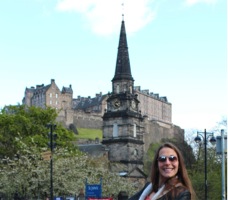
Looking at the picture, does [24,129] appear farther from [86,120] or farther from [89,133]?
[86,120]

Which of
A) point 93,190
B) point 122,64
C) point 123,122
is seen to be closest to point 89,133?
point 122,64

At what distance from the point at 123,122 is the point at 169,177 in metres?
81.5

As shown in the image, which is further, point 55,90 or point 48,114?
point 55,90

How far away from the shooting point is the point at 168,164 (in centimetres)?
424

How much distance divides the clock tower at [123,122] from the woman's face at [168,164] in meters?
80.0

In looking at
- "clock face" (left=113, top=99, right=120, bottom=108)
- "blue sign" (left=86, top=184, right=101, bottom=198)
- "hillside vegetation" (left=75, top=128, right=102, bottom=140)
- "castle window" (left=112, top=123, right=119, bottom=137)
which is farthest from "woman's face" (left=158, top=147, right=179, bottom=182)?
"hillside vegetation" (left=75, top=128, right=102, bottom=140)

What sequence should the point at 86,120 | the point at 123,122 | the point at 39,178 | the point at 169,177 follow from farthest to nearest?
the point at 86,120 < the point at 123,122 < the point at 39,178 < the point at 169,177

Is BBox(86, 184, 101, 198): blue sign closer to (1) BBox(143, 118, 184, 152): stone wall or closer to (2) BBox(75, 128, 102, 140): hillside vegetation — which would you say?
(1) BBox(143, 118, 184, 152): stone wall

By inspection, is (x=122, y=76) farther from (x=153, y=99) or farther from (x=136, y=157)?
(x=153, y=99)

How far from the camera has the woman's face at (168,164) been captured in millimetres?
4238

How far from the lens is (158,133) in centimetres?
14838

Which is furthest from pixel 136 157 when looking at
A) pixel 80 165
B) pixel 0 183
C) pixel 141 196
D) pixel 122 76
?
pixel 141 196

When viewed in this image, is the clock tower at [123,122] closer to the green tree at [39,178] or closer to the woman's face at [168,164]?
the green tree at [39,178]

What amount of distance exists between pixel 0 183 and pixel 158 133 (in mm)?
104095
